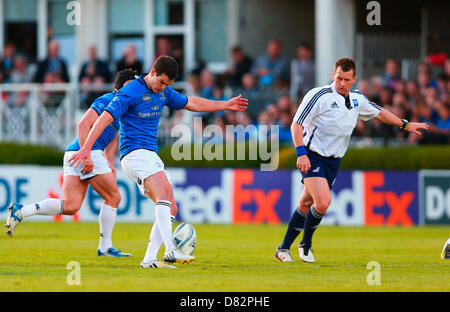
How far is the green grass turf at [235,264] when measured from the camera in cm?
905

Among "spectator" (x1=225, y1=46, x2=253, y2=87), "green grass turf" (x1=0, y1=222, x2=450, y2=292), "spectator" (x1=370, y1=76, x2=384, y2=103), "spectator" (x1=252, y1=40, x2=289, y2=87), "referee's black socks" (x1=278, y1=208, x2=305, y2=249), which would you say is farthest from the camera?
"spectator" (x1=225, y1=46, x2=253, y2=87)

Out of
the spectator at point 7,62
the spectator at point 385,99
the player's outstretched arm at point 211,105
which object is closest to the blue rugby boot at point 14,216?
the player's outstretched arm at point 211,105

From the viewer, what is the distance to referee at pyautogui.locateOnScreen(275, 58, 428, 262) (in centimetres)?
1116

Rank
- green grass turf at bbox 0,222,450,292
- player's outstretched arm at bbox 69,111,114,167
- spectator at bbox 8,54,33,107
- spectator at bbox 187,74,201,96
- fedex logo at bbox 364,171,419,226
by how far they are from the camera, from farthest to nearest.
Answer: spectator at bbox 8,54,33,107 < spectator at bbox 187,74,201,96 < fedex logo at bbox 364,171,419,226 < player's outstretched arm at bbox 69,111,114,167 < green grass turf at bbox 0,222,450,292

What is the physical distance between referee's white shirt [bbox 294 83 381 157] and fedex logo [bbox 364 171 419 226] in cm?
898

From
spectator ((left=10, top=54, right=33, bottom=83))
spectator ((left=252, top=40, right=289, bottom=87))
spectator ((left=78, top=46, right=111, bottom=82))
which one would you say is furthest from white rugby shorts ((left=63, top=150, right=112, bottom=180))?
Result: spectator ((left=10, top=54, right=33, bottom=83))

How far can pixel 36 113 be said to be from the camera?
2302 cm

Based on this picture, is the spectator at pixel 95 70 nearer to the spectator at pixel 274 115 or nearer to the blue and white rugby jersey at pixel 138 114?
the spectator at pixel 274 115

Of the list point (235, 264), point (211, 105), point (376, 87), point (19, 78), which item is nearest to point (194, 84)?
point (376, 87)

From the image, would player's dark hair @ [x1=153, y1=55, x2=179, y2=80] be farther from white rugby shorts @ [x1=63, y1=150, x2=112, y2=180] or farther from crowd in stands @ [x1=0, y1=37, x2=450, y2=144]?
crowd in stands @ [x1=0, y1=37, x2=450, y2=144]

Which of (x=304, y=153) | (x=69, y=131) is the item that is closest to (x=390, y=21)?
(x=69, y=131)

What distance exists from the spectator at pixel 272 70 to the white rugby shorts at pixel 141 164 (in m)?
12.6

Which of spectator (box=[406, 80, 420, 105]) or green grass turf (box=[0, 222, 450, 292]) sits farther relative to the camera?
spectator (box=[406, 80, 420, 105])
